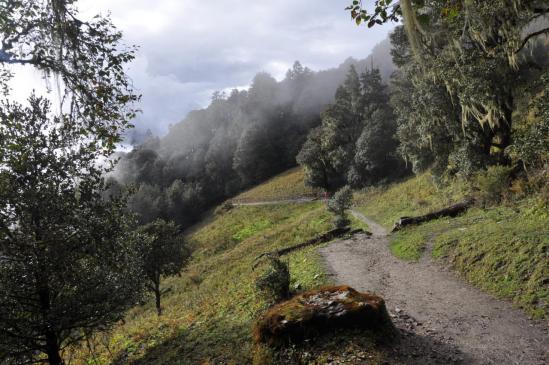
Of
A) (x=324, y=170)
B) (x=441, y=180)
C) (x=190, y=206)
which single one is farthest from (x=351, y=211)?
(x=190, y=206)

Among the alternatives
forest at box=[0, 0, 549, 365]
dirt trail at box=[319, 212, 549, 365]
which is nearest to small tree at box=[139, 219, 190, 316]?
forest at box=[0, 0, 549, 365]

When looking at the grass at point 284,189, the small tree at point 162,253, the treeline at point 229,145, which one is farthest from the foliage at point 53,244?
the treeline at point 229,145

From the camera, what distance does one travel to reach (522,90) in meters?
17.7

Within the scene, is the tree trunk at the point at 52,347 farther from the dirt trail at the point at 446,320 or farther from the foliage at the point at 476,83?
the foliage at the point at 476,83

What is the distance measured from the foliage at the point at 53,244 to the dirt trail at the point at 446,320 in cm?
805

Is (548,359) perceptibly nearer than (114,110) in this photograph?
No

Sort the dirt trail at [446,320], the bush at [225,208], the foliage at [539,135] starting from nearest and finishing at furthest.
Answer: the dirt trail at [446,320] → the foliage at [539,135] → the bush at [225,208]

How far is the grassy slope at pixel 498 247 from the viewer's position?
9.44 m

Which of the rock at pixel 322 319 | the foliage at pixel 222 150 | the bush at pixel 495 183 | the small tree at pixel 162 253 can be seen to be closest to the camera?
the rock at pixel 322 319

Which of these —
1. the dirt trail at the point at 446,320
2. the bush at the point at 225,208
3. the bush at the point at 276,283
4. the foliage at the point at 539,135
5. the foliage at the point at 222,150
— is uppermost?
the foliage at the point at 222,150

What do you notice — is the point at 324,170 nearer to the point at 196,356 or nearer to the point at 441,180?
the point at 441,180

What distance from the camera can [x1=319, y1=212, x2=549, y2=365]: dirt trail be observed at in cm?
737

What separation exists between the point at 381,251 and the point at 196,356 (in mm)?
10798

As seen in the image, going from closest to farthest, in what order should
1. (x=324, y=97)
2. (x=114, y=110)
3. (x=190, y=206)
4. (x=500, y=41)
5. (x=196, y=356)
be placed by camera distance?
(x=114, y=110)
(x=196, y=356)
(x=500, y=41)
(x=190, y=206)
(x=324, y=97)
